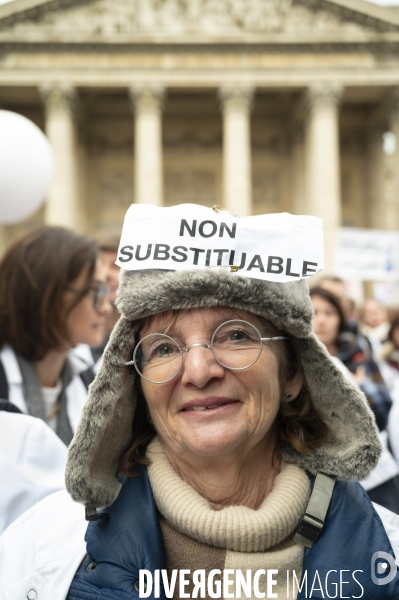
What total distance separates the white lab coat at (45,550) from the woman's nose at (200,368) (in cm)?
62

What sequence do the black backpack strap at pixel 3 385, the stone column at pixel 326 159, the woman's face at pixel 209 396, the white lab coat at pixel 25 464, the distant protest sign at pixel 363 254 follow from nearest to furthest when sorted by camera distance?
the woman's face at pixel 209 396 < the white lab coat at pixel 25 464 < the black backpack strap at pixel 3 385 < the distant protest sign at pixel 363 254 < the stone column at pixel 326 159

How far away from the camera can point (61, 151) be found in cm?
2588

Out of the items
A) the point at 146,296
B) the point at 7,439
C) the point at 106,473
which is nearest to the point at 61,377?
the point at 7,439

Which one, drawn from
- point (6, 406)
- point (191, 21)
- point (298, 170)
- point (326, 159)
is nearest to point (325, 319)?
point (6, 406)

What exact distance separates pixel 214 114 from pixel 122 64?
598cm

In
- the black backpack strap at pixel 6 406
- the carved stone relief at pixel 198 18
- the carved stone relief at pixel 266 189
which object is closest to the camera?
the black backpack strap at pixel 6 406

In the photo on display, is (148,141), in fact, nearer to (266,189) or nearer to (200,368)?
(266,189)

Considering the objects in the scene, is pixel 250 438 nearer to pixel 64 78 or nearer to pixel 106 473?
pixel 106 473

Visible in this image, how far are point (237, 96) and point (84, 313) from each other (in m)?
24.7

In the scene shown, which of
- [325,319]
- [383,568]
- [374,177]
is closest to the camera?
[383,568]

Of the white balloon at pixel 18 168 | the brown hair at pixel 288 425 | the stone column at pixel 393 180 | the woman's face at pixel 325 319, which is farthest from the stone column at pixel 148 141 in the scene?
the brown hair at pixel 288 425

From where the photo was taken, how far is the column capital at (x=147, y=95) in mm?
26625

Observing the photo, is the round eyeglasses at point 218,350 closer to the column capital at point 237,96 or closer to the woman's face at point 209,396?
the woman's face at point 209,396

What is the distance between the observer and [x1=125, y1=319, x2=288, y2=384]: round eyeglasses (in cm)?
186
